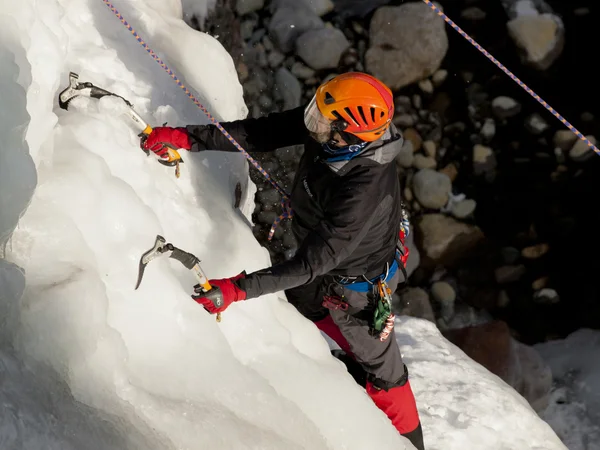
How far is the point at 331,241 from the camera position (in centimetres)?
268

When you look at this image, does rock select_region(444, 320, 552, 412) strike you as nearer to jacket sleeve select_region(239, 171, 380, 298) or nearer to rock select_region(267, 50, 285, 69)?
rock select_region(267, 50, 285, 69)

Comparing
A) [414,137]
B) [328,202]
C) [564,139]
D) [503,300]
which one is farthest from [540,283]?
[328,202]

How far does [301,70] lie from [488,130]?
244 centimetres

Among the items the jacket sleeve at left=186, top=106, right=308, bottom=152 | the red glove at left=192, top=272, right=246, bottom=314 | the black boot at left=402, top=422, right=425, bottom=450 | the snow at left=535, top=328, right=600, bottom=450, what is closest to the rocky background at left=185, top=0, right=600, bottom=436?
the snow at left=535, top=328, right=600, bottom=450

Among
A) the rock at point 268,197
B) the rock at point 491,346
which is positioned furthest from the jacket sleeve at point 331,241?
the rock at point 491,346

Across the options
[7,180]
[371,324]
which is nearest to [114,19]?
[7,180]

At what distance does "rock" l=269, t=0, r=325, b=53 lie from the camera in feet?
22.4

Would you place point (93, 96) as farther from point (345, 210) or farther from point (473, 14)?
point (473, 14)

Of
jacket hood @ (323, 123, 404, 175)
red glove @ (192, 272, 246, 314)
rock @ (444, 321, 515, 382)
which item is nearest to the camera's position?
red glove @ (192, 272, 246, 314)

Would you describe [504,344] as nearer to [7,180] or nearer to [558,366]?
[558,366]

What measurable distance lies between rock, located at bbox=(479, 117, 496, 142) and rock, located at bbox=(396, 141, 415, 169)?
3.20 feet

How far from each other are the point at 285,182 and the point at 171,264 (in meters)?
3.58

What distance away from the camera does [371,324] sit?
3.44 m

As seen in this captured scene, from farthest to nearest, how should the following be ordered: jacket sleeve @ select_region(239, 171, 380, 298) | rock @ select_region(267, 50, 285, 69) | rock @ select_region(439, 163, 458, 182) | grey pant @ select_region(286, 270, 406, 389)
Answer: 1. rock @ select_region(439, 163, 458, 182)
2. rock @ select_region(267, 50, 285, 69)
3. grey pant @ select_region(286, 270, 406, 389)
4. jacket sleeve @ select_region(239, 171, 380, 298)
